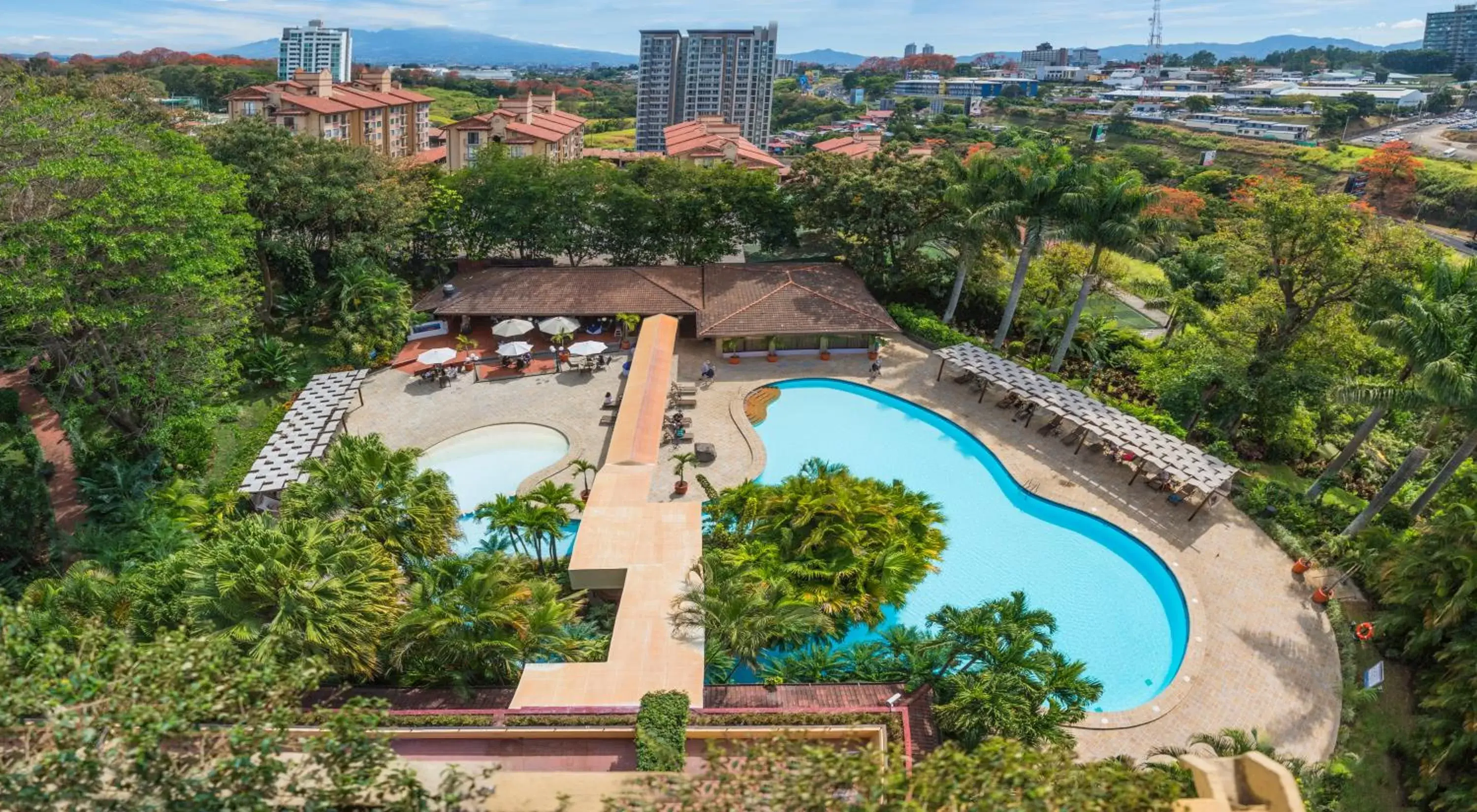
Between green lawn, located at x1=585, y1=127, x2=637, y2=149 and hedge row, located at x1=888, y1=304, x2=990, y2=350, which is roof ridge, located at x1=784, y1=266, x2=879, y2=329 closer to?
hedge row, located at x1=888, y1=304, x2=990, y2=350

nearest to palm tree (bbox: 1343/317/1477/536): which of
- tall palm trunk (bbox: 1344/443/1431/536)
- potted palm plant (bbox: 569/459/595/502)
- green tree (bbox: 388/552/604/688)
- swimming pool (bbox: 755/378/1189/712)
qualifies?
tall palm trunk (bbox: 1344/443/1431/536)

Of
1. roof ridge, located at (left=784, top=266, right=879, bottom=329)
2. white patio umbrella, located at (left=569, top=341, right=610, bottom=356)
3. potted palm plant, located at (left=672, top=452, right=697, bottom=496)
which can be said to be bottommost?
potted palm plant, located at (left=672, top=452, right=697, bottom=496)

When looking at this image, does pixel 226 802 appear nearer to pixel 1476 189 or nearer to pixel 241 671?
pixel 241 671

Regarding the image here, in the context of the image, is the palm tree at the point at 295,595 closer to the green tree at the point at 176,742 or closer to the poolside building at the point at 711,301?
the green tree at the point at 176,742

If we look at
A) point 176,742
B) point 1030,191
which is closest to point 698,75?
point 1030,191

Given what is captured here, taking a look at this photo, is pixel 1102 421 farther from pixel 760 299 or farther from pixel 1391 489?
pixel 760 299

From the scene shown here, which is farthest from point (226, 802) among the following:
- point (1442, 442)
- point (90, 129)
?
point (1442, 442)
